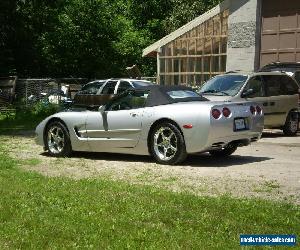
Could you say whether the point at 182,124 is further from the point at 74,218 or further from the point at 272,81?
the point at 272,81

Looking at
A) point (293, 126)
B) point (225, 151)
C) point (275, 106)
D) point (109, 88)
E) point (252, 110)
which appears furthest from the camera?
point (109, 88)

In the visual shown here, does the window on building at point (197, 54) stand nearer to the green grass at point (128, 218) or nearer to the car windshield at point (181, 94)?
the car windshield at point (181, 94)

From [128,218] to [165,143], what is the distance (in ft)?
13.1

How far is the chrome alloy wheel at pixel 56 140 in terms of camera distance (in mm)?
10781

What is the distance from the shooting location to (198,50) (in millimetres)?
24516

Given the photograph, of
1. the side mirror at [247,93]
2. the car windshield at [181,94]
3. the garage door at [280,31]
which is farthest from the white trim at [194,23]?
the car windshield at [181,94]

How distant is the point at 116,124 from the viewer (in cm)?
1009

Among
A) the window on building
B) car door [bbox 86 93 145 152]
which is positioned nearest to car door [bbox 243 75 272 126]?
car door [bbox 86 93 145 152]

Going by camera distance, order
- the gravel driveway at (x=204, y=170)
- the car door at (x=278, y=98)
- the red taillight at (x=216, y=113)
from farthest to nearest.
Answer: the car door at (x=278, y=98) < the red taillight at (x=216, y=113) < the gravel driveway at (x=204, y=170)

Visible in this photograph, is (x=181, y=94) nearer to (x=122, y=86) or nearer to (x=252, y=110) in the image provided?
(x=252, y=110)

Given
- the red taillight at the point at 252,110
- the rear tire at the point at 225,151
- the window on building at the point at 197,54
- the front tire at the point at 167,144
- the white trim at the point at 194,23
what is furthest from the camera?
the window on building at the point at 197,54

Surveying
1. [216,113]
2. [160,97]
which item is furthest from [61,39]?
[216,113]

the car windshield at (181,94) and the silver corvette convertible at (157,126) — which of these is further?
the car windshield at (181,94)

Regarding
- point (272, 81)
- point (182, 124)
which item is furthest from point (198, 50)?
point (182, 124)
